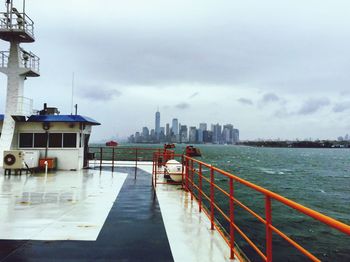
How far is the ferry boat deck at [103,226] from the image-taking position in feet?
15.7

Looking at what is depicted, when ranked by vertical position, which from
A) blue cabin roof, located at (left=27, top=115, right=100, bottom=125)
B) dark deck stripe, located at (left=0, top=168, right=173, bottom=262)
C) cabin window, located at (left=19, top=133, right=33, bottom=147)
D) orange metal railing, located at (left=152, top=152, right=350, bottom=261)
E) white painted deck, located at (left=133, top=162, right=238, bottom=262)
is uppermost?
blue cabin roof, located at (left=27, top=115, right=100, bottom=125)

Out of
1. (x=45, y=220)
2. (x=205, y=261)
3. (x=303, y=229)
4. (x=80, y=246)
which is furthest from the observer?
(x=303, y=229)

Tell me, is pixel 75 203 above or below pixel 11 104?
below

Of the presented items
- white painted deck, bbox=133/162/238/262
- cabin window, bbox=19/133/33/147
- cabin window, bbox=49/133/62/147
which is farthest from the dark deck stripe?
cabin window, bbox=19/133/33/147

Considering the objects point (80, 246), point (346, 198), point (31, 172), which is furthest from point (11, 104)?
point (346, 198)

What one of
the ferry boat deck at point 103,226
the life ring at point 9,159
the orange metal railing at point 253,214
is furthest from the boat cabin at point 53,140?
the orange metal railing at point 253,214

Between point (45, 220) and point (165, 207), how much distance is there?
3032 mm

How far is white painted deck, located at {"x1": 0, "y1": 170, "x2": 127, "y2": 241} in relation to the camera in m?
5.79

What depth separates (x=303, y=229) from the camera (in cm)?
1444

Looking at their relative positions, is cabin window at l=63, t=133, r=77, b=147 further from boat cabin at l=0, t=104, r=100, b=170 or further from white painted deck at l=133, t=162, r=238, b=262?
white painted deck at l=133, t=162, r=238, b=262

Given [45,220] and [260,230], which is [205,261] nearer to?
[45,220]

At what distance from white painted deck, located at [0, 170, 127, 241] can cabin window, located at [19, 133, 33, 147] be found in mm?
3753

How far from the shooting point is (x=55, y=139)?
16.3 m

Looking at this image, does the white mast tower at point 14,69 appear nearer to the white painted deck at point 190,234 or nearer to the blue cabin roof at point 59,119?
the blue cabin roof at point 59,119
